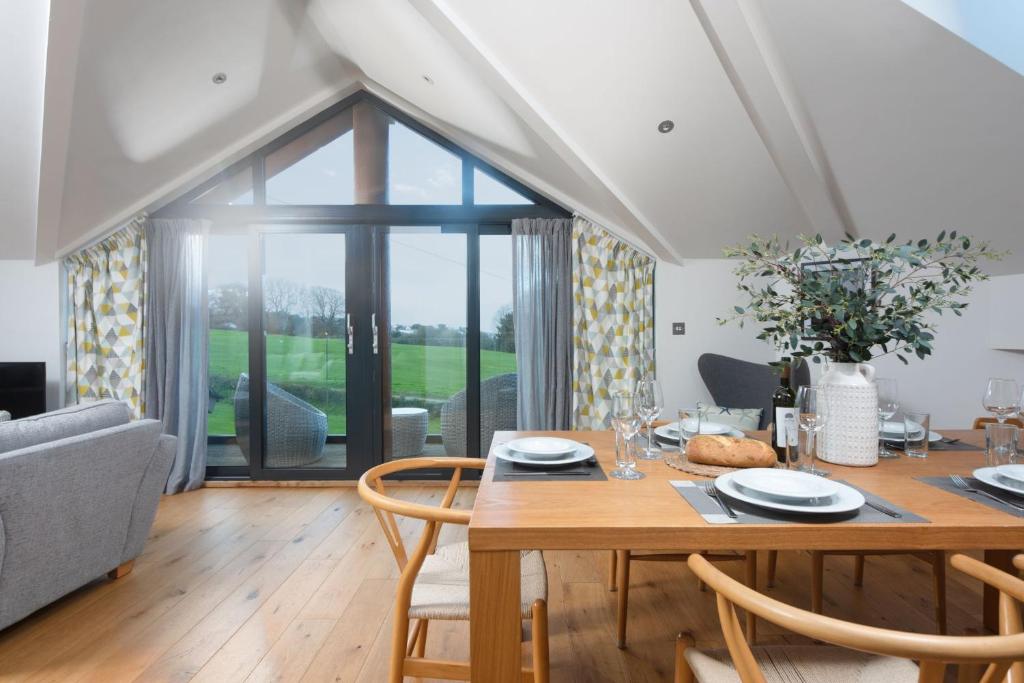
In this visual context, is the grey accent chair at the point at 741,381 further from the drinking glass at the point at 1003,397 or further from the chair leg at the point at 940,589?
the drinking glass at the point at 1003,397

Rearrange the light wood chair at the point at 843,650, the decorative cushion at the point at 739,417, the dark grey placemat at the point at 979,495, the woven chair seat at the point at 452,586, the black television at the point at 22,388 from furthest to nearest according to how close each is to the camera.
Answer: the black television at the point at 22,388, the decorative cushion at the point at 739,417, the woven chair seat at the point at 452,586, the dark grey placemat at the point at 979,495, the light wood chair at the point at 843,650

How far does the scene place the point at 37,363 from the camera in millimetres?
3467

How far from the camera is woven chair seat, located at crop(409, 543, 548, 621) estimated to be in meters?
1.30

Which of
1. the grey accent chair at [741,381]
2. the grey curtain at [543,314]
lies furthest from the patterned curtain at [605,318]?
the grey accent chair at [741,381]

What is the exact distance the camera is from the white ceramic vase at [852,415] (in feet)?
4.80

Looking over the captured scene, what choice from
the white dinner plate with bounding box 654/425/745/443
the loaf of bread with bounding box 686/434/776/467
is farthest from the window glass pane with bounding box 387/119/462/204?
the loaf of bread with bounding box 686/434/776/467

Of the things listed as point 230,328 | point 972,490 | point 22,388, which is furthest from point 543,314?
point 22,388

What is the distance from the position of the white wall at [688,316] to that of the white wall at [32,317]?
3.97 m

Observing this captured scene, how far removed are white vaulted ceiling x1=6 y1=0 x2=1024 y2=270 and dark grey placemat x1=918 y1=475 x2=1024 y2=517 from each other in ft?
5.04

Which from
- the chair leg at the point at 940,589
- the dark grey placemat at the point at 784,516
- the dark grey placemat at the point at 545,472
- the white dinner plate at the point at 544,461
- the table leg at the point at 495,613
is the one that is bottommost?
the chair leg at the point at 940,589

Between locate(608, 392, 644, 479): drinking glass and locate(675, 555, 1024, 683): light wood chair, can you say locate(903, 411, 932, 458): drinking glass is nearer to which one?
locate(675, 555, 1024, 683): light wood chair

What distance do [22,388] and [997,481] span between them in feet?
15.3

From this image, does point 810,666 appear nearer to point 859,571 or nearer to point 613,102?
point 859,571

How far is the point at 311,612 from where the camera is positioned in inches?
84.1
